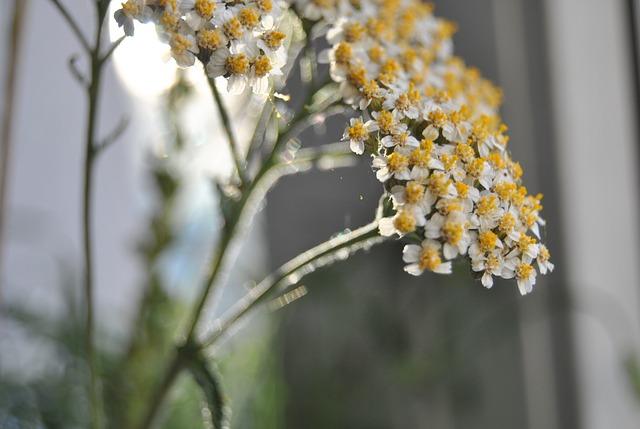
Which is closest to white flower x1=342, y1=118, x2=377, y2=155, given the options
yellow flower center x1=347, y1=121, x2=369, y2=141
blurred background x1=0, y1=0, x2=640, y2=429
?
yellow flower center x1=347, y1=121, x2=369, y2=141

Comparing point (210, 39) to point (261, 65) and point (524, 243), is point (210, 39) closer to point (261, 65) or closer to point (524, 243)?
point (261, 65)

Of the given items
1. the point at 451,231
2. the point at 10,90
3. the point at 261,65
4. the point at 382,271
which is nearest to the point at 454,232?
the point at 451,231

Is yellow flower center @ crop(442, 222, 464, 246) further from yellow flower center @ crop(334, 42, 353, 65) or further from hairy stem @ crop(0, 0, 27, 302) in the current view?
hairy stem @ crop(0, 0, 27, 302)

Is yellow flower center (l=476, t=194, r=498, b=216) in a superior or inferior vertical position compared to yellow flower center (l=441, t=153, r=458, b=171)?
inferior

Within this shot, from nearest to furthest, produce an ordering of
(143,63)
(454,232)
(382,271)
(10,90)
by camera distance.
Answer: (454,232)
(10,90)
(143,63)
(382,271)

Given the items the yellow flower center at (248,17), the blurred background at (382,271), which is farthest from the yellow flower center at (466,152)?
Result: the blurred background at (382,271)

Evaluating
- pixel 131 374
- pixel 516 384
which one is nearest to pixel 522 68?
pixel 516 384
